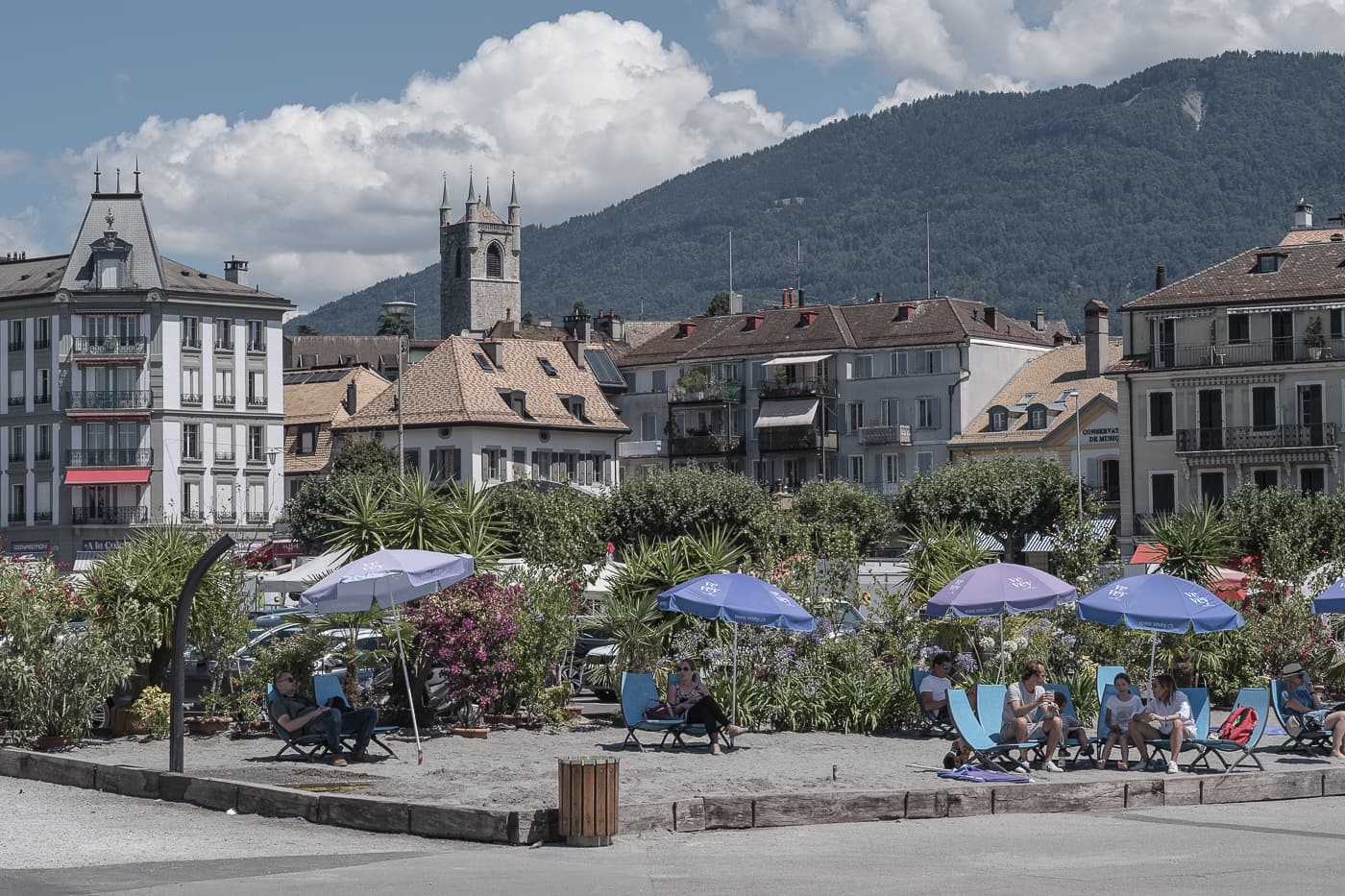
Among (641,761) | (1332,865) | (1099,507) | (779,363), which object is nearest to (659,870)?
(1332,865)

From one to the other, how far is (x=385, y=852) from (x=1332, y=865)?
7.54 metres

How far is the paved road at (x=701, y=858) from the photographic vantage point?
14.7m

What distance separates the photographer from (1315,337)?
6944 centimetres

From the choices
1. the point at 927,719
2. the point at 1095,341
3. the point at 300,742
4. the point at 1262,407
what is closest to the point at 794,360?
the point at 1095,341

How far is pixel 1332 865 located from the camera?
15.6 metres

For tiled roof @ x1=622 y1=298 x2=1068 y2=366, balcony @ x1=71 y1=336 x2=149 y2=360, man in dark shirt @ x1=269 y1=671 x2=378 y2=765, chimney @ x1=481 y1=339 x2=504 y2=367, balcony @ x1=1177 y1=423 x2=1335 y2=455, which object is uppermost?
tiled roof @ x1=622 y1=298 x2=1068 y2=366

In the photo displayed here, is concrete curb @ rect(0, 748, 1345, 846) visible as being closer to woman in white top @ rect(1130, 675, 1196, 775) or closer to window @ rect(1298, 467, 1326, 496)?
woman in white top @ rect(1130, 675, 1196, 775)

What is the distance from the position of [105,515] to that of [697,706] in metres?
69.1

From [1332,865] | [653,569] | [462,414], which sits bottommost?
[1332,865]

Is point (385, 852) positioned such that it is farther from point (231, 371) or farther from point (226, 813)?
point (231, 371)

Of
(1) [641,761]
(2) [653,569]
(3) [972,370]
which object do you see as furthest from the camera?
(3) [972,370]

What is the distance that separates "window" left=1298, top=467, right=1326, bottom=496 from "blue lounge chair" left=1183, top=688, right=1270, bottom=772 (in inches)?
1904

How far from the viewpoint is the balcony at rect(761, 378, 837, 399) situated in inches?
3841

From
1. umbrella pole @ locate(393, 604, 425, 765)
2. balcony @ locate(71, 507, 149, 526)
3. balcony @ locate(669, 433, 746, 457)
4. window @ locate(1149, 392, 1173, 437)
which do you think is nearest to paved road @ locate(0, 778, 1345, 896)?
umbrella pole @ locate(393, 604, 425, 765)
